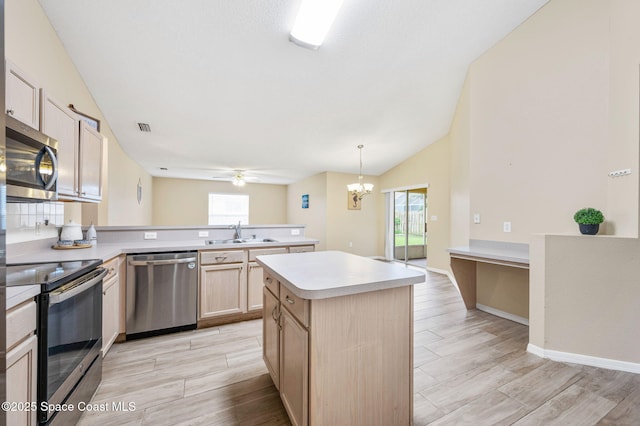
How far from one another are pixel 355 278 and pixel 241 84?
9.94 feet

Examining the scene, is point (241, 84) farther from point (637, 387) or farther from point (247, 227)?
point (637, 387)

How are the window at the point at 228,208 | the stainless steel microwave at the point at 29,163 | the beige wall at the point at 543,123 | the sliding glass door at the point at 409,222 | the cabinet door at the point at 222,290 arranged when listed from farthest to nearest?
the window at the point at 228,208 < the sliding glass door at the point at 409,222 < the cabinet door at the point at 222,290 < the beige wall at the point at 543,123 < the stainless steel microwave at the point at 29,163

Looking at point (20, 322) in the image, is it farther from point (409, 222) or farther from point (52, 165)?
point (409, 222)

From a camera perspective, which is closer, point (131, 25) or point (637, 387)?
point (637, 387)

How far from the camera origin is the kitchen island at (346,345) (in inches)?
45.4

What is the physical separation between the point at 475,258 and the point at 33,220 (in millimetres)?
4188

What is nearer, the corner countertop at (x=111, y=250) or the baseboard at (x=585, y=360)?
the corner countertop at (x=111, y=250)

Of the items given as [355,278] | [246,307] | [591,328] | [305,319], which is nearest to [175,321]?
[246,307]

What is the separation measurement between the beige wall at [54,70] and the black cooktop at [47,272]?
57.7 inches

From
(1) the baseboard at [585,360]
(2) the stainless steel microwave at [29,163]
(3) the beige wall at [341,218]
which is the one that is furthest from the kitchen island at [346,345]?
(3) the beige wall at [341,218]

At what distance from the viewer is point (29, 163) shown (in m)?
1.43

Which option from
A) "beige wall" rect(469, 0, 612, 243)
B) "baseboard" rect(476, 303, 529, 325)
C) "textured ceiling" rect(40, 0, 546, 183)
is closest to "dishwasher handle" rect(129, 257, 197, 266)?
"textured ceiling" rect(40, 0, 546, 183)

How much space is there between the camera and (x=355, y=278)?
1.31 meters

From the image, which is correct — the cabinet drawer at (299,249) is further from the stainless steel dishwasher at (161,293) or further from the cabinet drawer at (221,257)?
the stainless steel dishwasher at (161,293)
